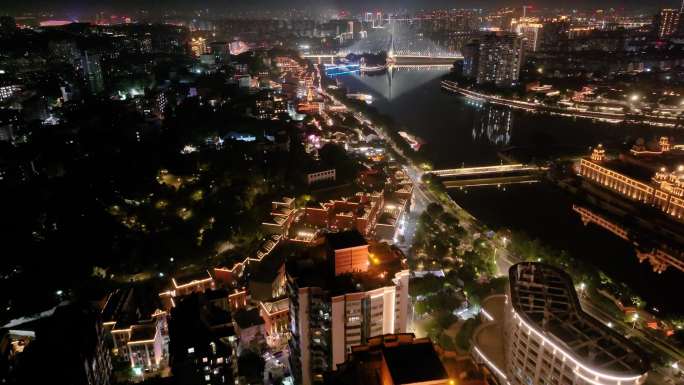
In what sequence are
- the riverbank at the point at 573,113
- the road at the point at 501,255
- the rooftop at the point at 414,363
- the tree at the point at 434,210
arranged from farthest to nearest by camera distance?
1. the riverbank at the point at 573,113
2. the tree at the point at 434,210
3. the road at the point at 501,255
4. the rooftop at the point at 414,363

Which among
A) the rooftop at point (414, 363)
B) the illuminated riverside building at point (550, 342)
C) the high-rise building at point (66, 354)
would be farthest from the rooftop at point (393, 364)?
the high-rise building at point (66, 354)

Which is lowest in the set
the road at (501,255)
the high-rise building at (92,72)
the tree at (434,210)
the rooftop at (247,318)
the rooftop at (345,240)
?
the road at (501,255)

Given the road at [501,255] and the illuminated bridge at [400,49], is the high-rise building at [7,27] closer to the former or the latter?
the road at [501,255]

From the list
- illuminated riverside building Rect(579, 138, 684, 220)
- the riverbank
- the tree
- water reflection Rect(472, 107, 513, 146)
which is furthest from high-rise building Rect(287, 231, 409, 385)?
the riverbank

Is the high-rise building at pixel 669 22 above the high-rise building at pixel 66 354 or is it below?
above

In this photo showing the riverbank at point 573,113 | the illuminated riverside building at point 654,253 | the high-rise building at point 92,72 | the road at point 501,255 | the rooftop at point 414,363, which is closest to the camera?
the rooftop at point 414,363

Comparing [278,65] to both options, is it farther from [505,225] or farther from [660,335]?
[660,335]

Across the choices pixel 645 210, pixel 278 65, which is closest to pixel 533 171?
pixel 645 210
